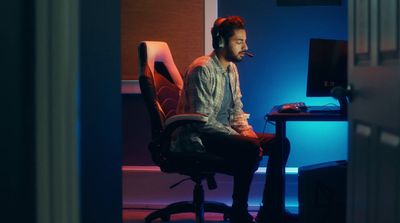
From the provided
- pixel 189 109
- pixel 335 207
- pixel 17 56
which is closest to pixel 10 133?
pixel 17 56

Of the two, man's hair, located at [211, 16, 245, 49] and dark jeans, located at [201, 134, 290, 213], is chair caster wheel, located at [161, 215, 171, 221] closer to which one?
dark jeans, located at [201, 134, 290, 213]

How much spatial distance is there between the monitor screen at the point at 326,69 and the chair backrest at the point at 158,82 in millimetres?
816

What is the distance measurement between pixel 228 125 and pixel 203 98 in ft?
0.93

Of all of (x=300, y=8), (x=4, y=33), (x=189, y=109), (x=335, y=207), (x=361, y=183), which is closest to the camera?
(x=4, y=33)

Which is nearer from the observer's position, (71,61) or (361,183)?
(71,61)

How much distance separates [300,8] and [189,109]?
140cm

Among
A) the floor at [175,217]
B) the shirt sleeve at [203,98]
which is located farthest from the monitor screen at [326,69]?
the floor at [175,217]

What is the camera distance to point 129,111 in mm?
4480

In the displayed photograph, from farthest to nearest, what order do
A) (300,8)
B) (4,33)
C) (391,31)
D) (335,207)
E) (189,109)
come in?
(300,8) → (189,109) → (335,207) → (391,31) → (4,33)

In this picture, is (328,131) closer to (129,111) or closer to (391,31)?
(129,111)

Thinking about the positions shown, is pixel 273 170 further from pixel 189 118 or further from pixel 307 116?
pixel 189 118

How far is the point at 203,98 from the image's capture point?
332cm

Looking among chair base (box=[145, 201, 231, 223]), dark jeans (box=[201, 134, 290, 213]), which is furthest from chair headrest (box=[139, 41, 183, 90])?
chair base (box=[145, 201, 231, 223])

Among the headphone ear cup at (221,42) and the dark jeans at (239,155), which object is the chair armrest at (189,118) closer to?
the dark jeans at (239,155)
